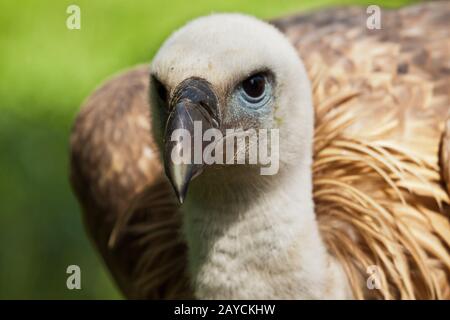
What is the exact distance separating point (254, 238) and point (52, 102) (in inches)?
111

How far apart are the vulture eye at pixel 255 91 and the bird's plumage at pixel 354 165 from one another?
1.43ft

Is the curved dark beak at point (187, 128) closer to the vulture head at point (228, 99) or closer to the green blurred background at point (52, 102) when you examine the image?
the vulture head at point (228, 99)

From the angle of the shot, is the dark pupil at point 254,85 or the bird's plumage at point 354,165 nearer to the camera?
the dark pupil at point 254,85

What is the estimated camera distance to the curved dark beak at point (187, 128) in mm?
1875

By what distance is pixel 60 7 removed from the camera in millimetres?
5145

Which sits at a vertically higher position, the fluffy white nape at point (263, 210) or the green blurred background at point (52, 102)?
the green blurred background at point (52, 102)

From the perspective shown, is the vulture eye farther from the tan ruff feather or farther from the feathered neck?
the tan ruff feather

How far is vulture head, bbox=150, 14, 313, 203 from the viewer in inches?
76.4

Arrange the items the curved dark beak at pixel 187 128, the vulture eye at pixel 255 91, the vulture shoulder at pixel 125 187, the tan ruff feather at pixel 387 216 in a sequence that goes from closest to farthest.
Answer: the curved dark beak at pixel 187 128
the vulture eye at pixel 255 91
the tan ruff feather at pixel 387 216
the vulture shoulder at pixel 125 187

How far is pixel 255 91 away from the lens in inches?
82.0

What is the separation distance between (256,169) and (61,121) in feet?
8.84

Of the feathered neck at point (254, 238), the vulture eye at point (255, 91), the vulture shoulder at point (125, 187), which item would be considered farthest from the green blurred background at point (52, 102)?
A: the vulture eye at point (255, 91)

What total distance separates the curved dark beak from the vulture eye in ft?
0.30

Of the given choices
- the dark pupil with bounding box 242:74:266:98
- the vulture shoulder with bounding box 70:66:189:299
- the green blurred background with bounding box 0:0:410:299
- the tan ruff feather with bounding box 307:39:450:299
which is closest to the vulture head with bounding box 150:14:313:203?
the dark pupil with bounding box 242:74:266:98
